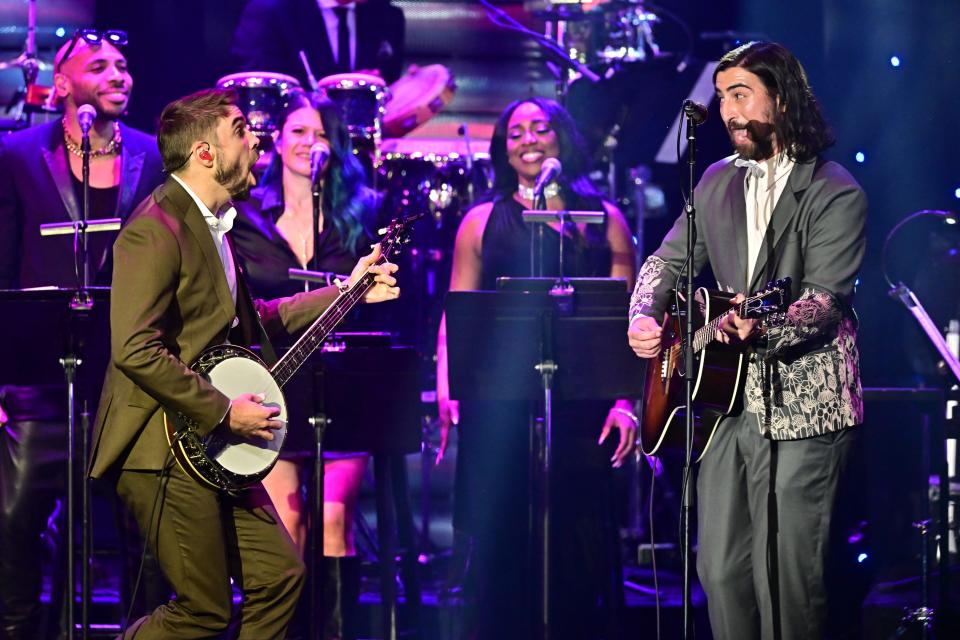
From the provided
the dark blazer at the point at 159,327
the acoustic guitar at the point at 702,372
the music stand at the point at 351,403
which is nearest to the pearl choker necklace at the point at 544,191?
the music stand at the point at 351,403

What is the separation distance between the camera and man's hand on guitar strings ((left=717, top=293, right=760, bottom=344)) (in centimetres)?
436

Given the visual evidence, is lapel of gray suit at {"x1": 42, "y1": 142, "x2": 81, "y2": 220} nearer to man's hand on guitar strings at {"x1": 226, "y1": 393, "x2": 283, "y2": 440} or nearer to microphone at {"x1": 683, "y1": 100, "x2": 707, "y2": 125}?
man's hand on guitar strings at {"x1": 226, "y1": 393, "x2": 283, "y2": 440}

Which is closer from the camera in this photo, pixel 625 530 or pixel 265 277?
pixel 265 277

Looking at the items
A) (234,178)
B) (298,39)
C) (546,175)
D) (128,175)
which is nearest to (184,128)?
(234,178)

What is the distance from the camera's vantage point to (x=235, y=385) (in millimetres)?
4516

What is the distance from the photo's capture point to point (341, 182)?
251 inches

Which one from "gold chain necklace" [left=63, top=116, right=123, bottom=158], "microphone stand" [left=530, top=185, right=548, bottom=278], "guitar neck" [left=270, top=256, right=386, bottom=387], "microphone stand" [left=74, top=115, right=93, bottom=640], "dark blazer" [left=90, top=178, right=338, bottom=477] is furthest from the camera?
"gold chain necklace" [left=63, top=116, right=123, bottom=158]

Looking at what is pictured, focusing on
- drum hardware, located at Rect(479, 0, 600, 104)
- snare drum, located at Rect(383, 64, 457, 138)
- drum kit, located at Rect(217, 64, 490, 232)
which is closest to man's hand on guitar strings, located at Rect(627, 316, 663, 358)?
drum kit, located at Rect(217, 64, 490, 232)

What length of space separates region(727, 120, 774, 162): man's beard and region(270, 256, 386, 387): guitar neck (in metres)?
1.49

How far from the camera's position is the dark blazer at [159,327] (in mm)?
4254

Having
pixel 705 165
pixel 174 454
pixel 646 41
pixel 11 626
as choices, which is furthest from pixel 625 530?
Answer: pixel 174 454

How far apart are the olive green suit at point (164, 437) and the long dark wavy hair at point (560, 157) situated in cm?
232

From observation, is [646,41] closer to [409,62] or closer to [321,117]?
[409,62]

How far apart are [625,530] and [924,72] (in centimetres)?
350
